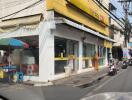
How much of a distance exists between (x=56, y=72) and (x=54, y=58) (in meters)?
1.12

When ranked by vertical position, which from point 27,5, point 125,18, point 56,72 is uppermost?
point 125,18

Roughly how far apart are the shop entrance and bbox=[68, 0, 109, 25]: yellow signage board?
2.77m

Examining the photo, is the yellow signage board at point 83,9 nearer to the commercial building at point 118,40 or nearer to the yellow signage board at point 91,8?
the yellow signage board at point 91,8

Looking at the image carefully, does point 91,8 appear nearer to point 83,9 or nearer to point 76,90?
point 83,9

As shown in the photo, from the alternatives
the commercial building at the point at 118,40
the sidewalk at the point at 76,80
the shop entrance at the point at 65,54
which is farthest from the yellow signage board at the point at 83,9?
the commercial building at the point at 118,40

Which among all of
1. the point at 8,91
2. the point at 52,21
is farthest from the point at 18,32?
the point at 8,91

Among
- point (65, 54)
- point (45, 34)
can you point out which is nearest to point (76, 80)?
point (45, 34)

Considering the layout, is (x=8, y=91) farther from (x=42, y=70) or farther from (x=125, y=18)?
(x=125, y=18)

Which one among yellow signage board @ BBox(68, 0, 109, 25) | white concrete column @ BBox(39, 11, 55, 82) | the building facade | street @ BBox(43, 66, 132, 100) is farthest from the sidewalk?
yellow signage board @ BBox(68, 0, 109, 25)

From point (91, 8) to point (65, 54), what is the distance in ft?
28.0

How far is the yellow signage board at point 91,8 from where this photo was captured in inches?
1012

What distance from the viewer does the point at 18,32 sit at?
22016 mm

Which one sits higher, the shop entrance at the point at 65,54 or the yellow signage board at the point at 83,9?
the yellow signage board at the point at 83,9

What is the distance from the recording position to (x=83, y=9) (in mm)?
26953
